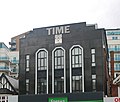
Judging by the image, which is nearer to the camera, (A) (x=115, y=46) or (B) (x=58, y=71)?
(B) (x=58, y=71)

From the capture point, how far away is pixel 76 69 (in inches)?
1545

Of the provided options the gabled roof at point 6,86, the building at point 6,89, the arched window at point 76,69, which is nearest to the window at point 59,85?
the arched window at point 76,69

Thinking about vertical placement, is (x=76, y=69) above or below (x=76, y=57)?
below

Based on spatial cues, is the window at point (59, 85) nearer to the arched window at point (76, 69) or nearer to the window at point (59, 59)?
the arched window at point (76, 69)

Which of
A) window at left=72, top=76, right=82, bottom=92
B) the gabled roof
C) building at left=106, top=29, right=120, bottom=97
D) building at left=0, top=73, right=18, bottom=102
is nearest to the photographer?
window at left=72, top=76, right=82, bottom=92

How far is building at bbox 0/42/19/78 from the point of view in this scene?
72.4 m

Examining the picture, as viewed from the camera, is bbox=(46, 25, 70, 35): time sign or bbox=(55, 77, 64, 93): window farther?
bbox=(46, 25, 70, 35): time sign

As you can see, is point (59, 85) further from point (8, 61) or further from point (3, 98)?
point (8, 61)

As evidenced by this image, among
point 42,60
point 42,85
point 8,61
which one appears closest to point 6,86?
point 42,85

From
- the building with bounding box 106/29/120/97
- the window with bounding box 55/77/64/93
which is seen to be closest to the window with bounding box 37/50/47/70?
the window with bounding box 55/77/64/93

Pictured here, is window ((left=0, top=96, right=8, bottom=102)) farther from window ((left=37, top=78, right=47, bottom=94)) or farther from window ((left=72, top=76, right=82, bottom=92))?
window ((left=72, top=76, right=82, bottom=92))

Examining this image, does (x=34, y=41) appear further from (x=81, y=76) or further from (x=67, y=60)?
(x=81, y=76)

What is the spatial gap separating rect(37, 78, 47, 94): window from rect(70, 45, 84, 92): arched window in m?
3.57

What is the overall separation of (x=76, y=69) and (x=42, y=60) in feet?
16.0
